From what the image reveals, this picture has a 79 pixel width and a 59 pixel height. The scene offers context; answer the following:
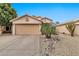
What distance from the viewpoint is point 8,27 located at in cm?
796

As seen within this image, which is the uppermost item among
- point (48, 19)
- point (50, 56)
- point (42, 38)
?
point (48, 19)

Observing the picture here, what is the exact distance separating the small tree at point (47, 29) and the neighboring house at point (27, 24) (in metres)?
0.14

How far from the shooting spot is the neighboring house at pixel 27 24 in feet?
26.1

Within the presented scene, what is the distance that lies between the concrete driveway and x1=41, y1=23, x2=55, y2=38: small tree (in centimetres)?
31

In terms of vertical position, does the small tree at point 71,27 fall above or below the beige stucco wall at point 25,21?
below

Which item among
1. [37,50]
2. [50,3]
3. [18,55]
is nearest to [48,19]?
[50,3]

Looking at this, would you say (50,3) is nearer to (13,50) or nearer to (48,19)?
(48,19)

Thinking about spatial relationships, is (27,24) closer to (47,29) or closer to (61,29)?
(47,29)

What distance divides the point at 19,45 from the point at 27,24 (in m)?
0.83

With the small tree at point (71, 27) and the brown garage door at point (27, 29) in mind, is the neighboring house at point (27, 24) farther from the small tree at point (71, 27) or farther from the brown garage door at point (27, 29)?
the small tree at point (71, 27)

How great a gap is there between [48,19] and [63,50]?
115 cm

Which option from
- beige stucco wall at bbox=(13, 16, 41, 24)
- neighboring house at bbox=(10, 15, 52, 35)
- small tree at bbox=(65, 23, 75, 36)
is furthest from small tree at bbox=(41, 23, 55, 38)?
small tree at bbox=(65, 23, 75, 36)

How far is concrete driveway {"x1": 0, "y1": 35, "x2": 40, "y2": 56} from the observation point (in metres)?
7.61

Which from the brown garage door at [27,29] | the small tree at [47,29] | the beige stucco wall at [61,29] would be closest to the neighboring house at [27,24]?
the brown garage door at [27,29]
